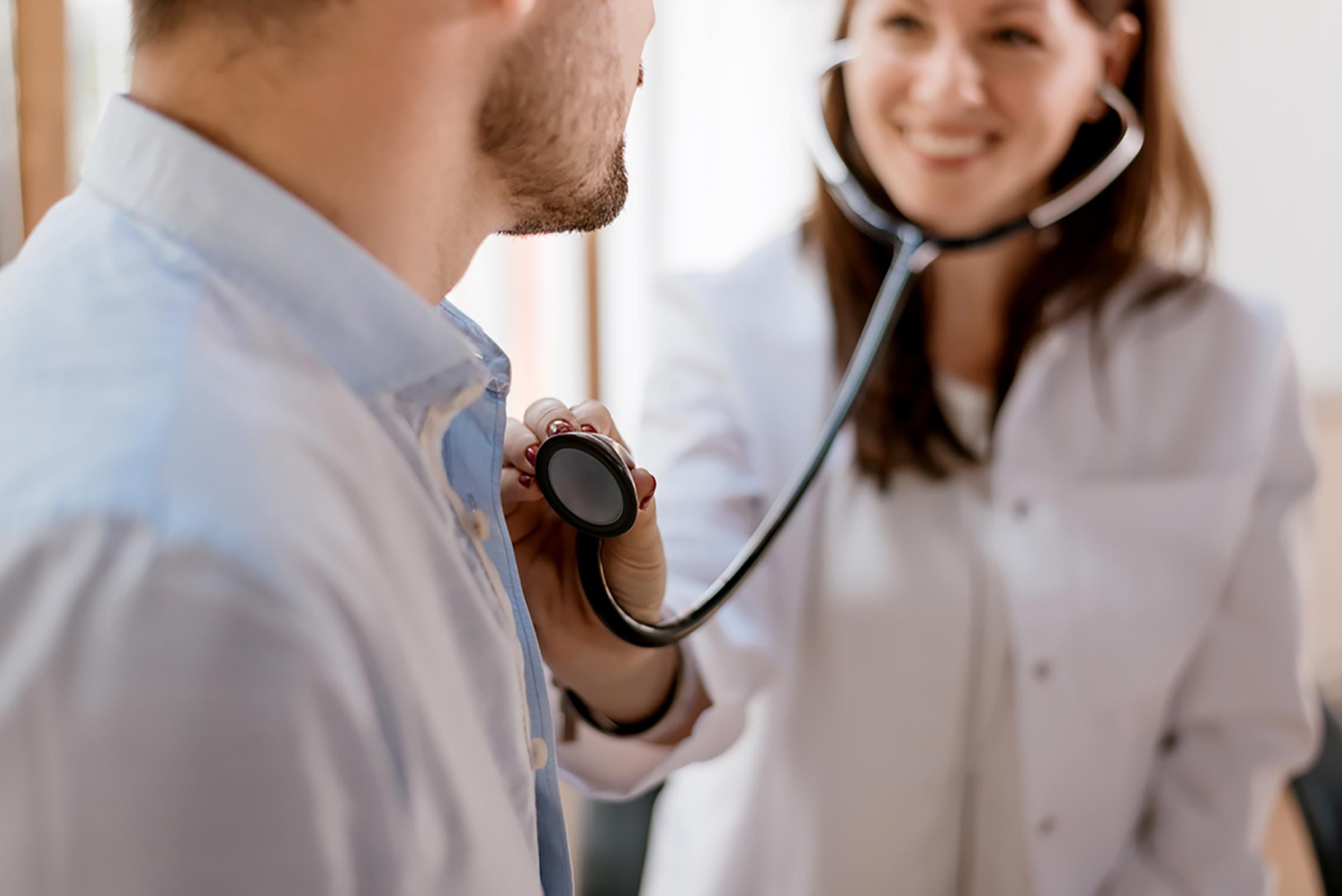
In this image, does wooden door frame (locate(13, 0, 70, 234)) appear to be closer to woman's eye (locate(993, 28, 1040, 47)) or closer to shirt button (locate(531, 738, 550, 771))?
shirt button (locate(531, 738, 550, 771))

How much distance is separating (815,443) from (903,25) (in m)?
0.40

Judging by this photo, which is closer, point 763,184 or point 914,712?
point 914,712

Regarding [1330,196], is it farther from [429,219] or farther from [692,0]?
[429,219]

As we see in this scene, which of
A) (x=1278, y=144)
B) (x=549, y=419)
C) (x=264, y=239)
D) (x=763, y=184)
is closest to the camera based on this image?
(x=264, y=239)

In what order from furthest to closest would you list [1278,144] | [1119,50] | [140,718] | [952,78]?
[1278,144] < [1119,50] < [952,78] < [140,718]

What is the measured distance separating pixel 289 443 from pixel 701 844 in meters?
0.85

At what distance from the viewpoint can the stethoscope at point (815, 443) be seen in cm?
Result: 60

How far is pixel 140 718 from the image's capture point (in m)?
0.32

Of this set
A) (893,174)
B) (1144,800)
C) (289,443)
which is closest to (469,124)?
(289,443)

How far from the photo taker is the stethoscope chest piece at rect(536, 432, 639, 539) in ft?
1.95

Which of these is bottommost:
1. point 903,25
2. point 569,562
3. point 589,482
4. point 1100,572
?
point 1100,572

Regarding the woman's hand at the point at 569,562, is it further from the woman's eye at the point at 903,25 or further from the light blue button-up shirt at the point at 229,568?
the woman's eye at the point at 903,25

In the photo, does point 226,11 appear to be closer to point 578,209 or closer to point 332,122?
point 332,122

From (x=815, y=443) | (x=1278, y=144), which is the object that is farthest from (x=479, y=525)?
(x=1278, y=144)
